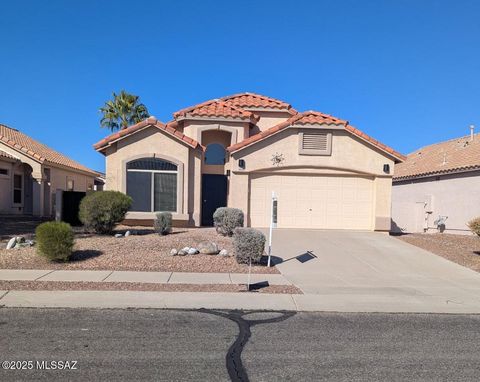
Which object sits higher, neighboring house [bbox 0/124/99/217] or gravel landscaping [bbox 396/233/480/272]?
neighboring house [bbox 0/124/99/217]

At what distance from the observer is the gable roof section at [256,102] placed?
834 inches

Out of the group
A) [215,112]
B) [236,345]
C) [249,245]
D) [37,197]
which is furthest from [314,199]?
[37,197]

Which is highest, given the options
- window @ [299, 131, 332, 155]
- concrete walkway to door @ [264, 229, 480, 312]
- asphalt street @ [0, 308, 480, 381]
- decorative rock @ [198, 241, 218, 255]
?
window @ [299, 131, 332, 155]

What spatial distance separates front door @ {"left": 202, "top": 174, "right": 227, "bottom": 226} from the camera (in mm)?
18359

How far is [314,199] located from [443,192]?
26.9ft

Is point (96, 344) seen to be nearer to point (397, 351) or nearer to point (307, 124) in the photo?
point (397, 351)

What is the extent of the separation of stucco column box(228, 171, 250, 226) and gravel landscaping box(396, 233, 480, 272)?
20.9 ft

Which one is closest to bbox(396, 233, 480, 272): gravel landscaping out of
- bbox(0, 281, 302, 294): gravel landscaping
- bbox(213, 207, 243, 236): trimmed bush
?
bbox(213, 207, 243, 236): trimmed bush

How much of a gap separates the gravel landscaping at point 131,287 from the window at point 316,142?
9.17m

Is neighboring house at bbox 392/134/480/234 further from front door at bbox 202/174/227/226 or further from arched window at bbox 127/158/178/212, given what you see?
arched window at bbox 127/158/178/212

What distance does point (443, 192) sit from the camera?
21.2 meters

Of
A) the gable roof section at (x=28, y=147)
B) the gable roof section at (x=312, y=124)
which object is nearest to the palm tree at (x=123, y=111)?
the gable roof section at (x=28, y=147)

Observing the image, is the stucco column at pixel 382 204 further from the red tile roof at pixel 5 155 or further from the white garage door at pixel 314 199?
the red tile roof at pixel 5 155

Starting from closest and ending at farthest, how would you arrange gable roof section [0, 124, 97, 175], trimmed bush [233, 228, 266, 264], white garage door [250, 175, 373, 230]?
trimmed bush [233, 228, 266, 264] < white garage door [250, 175, 373, 230] < gable roof section [0, 124, 97, 175]
